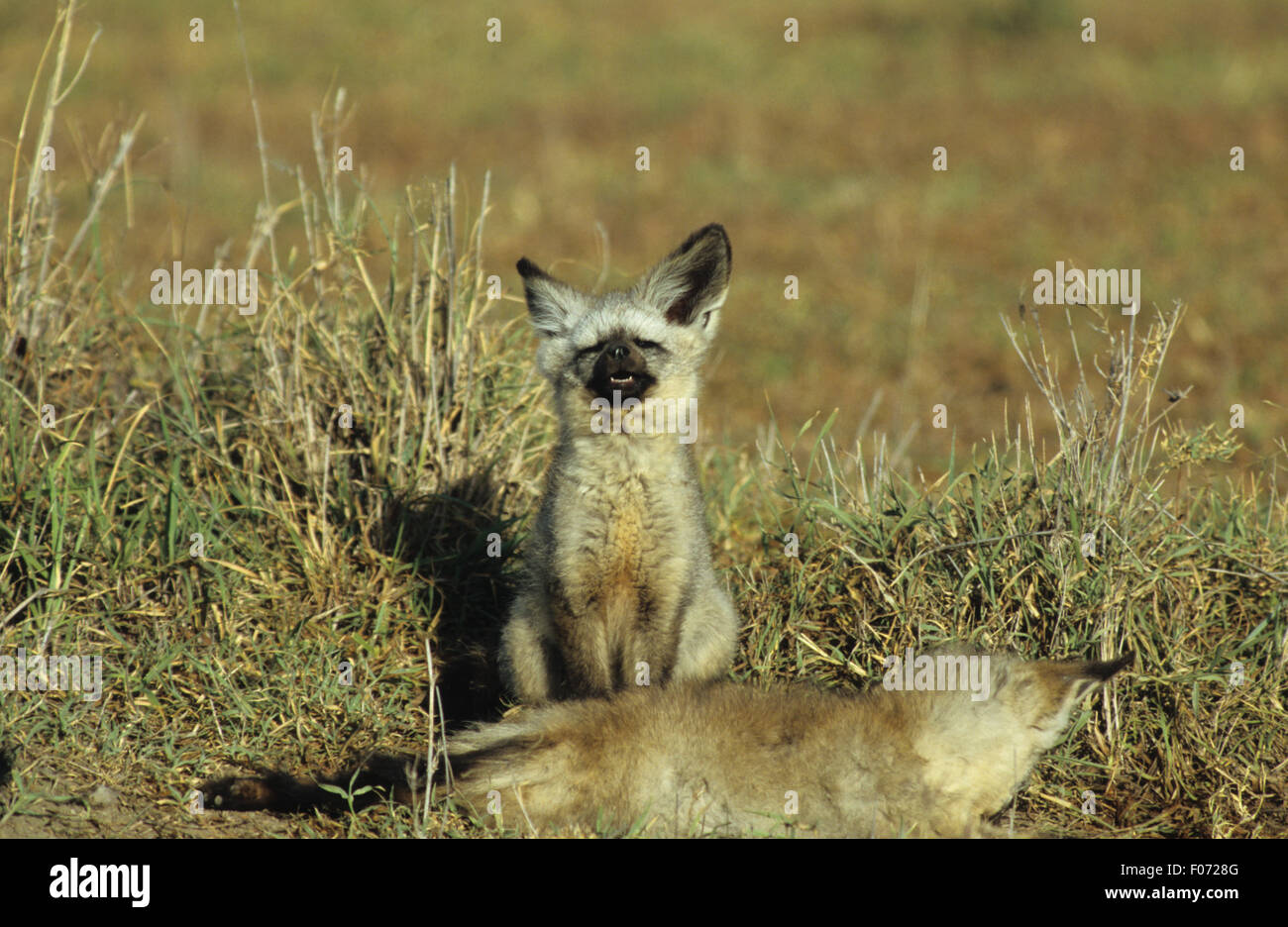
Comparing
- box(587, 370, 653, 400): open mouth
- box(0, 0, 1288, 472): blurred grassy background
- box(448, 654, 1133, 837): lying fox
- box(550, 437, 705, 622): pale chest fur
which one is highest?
box(0, 0, 1288, 472): blurred grassy background

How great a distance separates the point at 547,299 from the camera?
434 centimetres

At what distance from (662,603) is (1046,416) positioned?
4.75 metres

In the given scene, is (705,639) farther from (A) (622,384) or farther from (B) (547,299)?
(B) (547,299)

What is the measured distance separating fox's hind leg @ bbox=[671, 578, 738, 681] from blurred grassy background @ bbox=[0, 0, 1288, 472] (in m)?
2.00

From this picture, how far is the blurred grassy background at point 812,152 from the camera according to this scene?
28.7 feet

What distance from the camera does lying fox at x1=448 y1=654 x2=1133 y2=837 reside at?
3.51 meters

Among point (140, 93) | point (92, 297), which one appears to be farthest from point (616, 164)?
point (92, 297)

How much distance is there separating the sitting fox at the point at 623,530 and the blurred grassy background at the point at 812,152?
1.78 metres

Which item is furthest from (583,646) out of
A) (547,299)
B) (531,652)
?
(547,299)

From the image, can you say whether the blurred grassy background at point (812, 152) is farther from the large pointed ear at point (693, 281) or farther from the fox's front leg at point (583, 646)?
the fox's front leg at point (583, 646)

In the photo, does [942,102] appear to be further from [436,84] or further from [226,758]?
[226,758]

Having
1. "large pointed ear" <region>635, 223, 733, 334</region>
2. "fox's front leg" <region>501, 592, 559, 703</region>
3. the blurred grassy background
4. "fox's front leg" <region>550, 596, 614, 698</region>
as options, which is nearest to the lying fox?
"fox's front leg" <region>550, 596, 614, 698</region>

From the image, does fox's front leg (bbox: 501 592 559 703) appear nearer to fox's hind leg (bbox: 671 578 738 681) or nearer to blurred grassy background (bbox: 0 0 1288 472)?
fox's hind leg (bbox: 671 578 738 681)

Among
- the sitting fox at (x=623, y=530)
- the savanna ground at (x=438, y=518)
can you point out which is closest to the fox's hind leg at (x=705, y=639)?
the sitting fox at (x=623, y=530)
